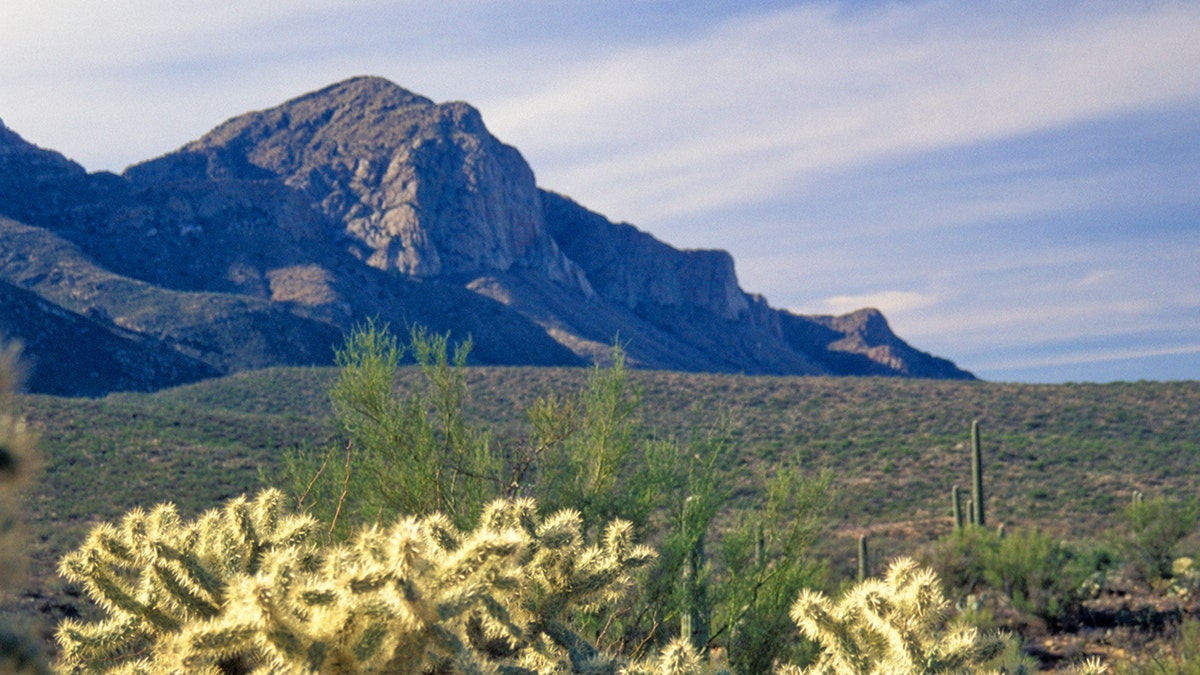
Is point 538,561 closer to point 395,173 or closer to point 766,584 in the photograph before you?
point 766,584

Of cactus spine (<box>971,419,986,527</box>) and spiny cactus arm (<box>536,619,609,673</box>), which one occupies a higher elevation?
spiny cactus arm (<box>536,619,609,673</box>)

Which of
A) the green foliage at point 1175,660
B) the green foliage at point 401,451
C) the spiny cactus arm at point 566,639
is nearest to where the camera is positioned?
the spiny cactus arm at point 566,639

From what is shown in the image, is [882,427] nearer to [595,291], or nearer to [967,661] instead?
[967,661]

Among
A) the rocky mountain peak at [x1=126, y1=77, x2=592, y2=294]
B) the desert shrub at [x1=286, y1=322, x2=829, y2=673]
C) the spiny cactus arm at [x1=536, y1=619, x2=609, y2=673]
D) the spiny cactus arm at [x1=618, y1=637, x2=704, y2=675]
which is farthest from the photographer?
the rocky mountain peak at [x1=126, y1=77, x2=592, y2=294]

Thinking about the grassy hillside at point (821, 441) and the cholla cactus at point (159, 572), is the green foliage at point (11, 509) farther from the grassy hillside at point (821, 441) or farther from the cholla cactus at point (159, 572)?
the grassy hillside at point (821, 441)

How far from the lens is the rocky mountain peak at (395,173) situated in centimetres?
10200

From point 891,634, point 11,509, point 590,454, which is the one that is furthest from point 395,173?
point 11,509

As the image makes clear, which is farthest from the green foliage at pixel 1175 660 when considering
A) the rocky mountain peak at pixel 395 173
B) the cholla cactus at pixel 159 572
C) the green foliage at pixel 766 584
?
the rocky mountain peak at pixel 395 173

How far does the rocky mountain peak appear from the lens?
102 m

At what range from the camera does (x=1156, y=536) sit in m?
17.1

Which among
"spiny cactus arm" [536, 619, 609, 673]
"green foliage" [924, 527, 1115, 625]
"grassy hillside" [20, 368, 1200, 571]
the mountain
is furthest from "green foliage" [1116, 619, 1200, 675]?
the mountain

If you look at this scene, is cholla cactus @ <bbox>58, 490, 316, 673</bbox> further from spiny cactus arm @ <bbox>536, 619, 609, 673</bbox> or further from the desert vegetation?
spiny cactus arm @ <bbox>536, 619, 609, 673</bbox>

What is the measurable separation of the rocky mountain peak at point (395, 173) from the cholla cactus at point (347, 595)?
94343 mm

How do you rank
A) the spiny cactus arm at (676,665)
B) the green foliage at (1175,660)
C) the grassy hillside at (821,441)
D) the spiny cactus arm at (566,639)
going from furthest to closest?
the grassy hillside at (821,441) → the green foliage at (1175,660) → the spiny cactus arm at (566,639) → the spiny cactus arm at (676,665)
